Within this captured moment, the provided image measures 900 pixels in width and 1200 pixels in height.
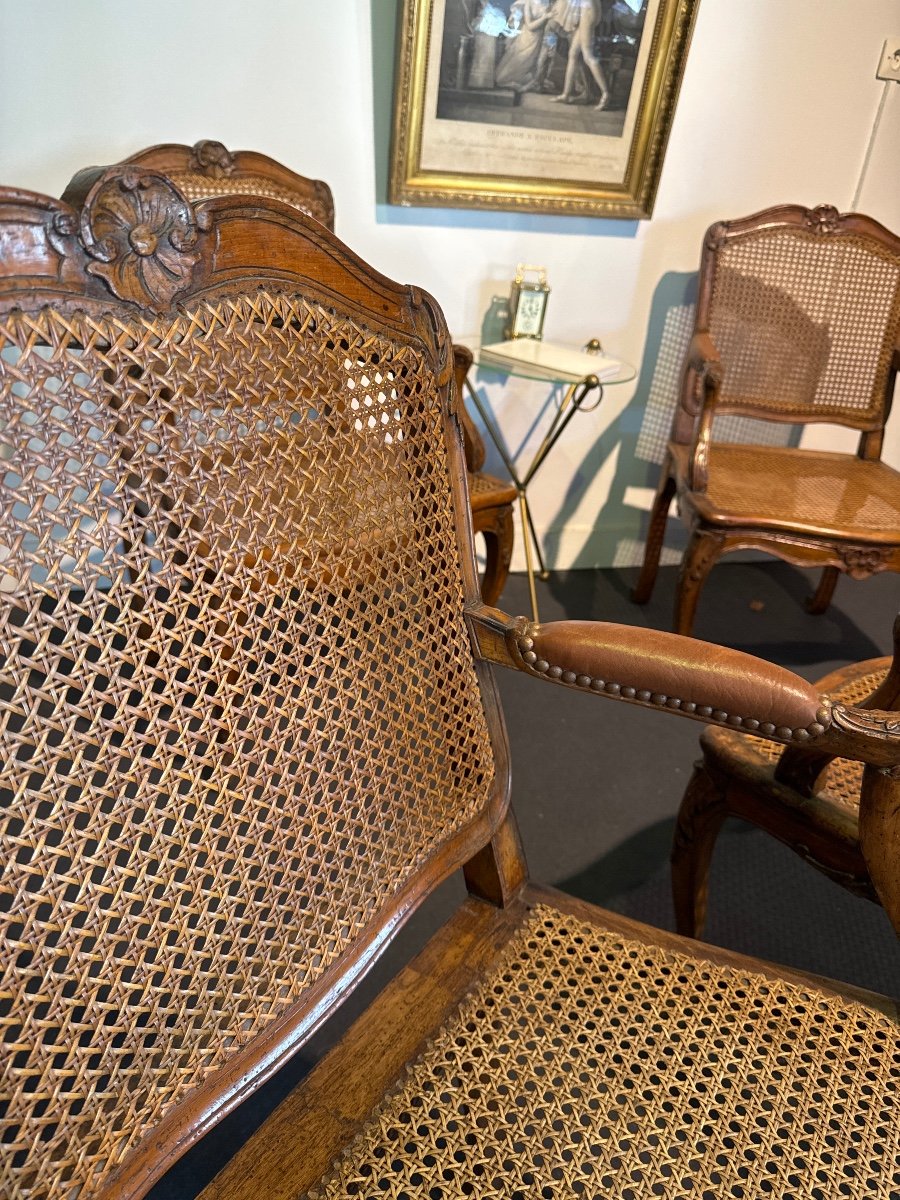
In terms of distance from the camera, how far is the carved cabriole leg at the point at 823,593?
276 centimetres

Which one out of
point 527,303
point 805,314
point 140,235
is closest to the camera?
point 140,235

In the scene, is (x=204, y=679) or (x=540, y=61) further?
(x=540, y=61)

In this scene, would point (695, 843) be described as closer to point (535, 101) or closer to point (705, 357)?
point (705, 357)

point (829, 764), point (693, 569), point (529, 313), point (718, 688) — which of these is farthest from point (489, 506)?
point (718, 688)

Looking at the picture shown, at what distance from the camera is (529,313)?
2.39 metres

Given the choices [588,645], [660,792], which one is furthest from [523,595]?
[588,645]

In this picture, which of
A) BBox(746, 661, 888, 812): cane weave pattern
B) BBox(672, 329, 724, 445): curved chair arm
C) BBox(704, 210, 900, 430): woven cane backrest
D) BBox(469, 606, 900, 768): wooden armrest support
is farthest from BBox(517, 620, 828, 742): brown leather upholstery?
BBox(704, 210, 900, 430): woven cane backrest

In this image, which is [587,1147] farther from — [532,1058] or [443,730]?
[443,730]

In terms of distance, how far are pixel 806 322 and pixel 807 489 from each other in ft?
1.81

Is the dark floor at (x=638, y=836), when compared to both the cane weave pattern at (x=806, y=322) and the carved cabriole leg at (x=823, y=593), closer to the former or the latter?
the carved cabriole leg at (x=823, y=593)

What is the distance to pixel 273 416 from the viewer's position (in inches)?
29.4

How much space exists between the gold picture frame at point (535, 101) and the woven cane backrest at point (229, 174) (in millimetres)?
295

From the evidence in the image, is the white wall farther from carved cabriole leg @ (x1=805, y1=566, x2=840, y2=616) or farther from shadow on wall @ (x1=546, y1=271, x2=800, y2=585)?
carved cabriole leg @ (x1=805, y1=566, x2=840, y2=616)

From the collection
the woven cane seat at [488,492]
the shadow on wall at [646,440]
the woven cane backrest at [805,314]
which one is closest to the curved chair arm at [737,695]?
the woven cane seat at [488,492]
